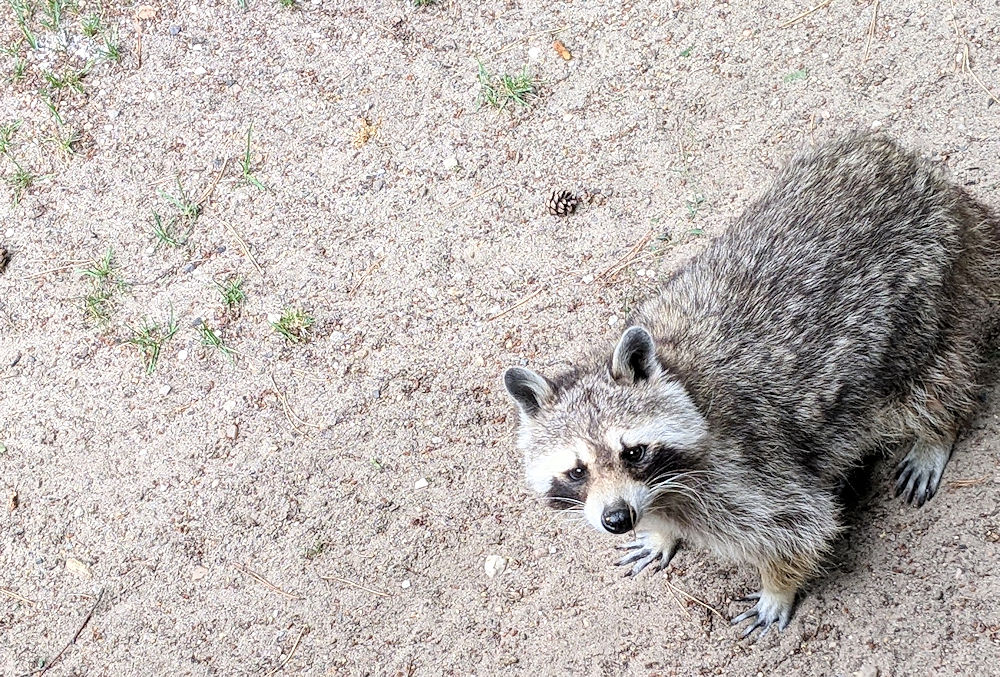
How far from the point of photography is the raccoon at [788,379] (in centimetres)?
344

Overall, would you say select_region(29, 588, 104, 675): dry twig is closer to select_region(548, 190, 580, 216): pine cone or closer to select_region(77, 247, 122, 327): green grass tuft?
select_region(77, 247, 122, 327): green grass tuft

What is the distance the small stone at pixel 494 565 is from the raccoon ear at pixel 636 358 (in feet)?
3.67

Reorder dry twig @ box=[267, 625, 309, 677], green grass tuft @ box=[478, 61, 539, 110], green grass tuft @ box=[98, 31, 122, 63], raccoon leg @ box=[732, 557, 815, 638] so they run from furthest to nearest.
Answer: green grass tuft @ box=[98, 31, 122, 63]
green grass tuft @ box=[478, 61, 539, 110]
dry twig @ box=[267, 625, 309, 677]
raccoon leg @ box=[732, 557, 815, 638]

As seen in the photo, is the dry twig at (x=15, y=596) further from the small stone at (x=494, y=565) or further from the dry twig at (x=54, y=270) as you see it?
the small stone at (x=494, y=565)

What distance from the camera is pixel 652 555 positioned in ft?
13.1

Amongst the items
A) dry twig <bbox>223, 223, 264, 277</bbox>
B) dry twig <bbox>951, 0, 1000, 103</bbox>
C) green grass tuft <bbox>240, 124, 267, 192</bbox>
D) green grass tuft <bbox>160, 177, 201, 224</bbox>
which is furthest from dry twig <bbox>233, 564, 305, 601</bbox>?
dry twig <bbox>951, 0, 1000, 103</bbox>

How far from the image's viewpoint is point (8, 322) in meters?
5.10

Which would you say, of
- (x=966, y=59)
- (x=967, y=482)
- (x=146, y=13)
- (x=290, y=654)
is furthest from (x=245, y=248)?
(x=966, y=59)

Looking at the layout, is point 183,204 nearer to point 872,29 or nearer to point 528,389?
point 528,389

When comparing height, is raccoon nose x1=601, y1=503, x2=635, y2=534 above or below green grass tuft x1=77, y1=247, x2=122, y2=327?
above

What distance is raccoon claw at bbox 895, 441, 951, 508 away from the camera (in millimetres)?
3871

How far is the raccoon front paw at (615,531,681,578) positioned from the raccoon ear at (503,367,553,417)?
850 millimetres

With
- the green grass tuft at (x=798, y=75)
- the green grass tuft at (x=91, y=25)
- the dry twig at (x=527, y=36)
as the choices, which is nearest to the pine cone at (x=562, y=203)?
the dry twig at (x=527, y=36)

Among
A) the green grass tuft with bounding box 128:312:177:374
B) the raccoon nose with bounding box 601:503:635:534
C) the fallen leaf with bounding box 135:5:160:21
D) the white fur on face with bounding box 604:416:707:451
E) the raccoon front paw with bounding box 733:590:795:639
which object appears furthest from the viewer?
the fallen leaf with bounding box 135:5:160:21
